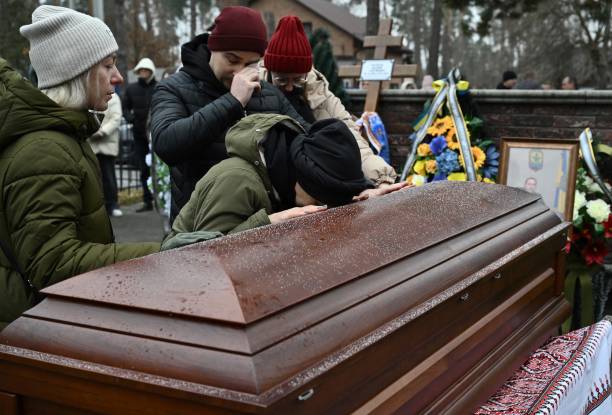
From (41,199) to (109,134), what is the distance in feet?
19.7

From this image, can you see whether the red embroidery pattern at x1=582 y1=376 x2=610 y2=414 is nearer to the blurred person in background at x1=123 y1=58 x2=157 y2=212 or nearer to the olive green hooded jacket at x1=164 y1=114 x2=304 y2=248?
the olive green hooded jacket at x1=164 y1=114 x2=304 y2=248

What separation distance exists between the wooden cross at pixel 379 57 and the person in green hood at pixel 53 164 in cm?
359

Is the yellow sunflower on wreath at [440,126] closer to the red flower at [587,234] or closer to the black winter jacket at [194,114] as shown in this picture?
the red flower at [587,234]

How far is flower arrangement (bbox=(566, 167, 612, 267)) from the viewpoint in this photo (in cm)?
411

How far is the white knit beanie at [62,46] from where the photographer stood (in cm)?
184

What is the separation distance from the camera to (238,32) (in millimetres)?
2488

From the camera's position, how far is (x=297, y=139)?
83.7 inches

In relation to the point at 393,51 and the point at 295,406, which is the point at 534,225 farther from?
the point at 393,51

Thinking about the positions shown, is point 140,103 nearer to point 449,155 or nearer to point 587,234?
point 449,155

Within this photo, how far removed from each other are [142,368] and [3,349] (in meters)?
0.32

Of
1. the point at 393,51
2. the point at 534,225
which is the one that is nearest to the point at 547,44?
the point at 393,51

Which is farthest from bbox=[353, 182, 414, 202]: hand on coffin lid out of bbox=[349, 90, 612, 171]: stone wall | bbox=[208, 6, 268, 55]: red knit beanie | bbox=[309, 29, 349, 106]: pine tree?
bbox=[309, 29, 349, 106]: pine tree

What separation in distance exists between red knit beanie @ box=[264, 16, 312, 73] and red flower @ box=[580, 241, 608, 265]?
2161mm

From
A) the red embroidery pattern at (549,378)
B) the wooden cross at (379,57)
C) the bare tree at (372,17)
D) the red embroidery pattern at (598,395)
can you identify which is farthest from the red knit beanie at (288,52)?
the bare tree at (372,17)
